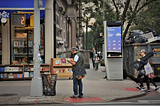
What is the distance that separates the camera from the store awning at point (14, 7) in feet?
45.7

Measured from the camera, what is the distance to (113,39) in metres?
14.7

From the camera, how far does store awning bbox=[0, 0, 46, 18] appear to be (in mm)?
13938

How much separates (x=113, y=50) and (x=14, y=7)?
586cm

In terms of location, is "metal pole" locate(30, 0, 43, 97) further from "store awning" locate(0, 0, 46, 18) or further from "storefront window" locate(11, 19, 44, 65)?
"storefront window" locate(11, 19, 44, 65)

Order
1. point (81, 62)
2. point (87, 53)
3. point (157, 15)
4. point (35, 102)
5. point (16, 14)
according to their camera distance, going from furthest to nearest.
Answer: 1. point (157, 15)
2. point (87, 53)
3. point (16, 14)
4. point (81, 62)
5. point (35, 102)

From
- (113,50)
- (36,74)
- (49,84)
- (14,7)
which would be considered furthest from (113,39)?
(36,74)

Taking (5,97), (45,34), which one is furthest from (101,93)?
(45,34)

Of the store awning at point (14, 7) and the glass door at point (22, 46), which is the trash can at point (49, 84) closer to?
the store awning at point (14, 7)

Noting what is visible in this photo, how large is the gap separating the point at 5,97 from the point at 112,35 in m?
7.22

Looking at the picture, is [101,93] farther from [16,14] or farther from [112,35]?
[16,14]

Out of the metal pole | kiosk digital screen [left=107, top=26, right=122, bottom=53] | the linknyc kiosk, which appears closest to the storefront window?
the linknyc kiosk

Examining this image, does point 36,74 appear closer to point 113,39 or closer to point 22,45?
point 22,45

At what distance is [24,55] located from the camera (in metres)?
15.4

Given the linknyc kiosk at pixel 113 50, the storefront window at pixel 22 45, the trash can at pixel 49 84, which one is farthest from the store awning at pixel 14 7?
the trash can at pixel 49 84
